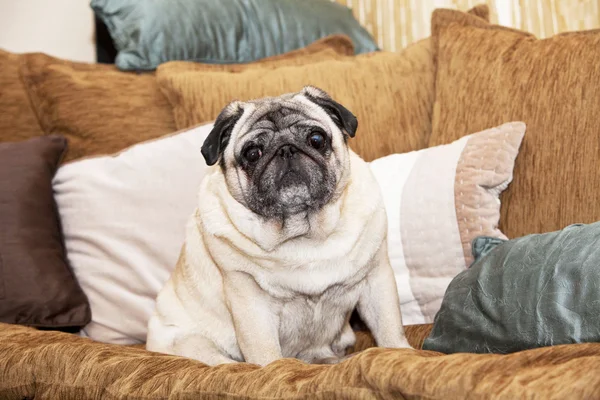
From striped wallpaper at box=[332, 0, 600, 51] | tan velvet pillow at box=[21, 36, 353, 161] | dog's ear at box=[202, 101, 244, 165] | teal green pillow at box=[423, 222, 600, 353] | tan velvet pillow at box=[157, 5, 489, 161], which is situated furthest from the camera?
striped wallpaper at box=[332, 0, 600, 51]

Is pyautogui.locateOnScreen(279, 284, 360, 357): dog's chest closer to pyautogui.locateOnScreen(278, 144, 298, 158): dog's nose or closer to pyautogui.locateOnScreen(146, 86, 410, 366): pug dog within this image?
pyautogui.locateOnScreen(146, 86, 410, 366): pug dog

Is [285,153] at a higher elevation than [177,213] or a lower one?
higher

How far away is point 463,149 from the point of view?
1.90 m

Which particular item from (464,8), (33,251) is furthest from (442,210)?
(464,8)

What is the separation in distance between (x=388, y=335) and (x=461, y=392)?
78 centimetres

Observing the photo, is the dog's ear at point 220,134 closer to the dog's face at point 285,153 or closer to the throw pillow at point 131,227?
the dog's face at point 285,153

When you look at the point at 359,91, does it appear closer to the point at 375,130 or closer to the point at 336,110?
the point at 375,130

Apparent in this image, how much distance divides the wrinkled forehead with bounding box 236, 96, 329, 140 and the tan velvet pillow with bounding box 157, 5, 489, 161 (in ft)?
1.74

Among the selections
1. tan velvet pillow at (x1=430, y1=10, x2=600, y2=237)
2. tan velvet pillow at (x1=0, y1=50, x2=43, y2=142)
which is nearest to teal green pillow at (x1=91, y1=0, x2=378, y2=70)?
tan velvet pillow at (x1=0, y1=50, x2=43, y2=142)

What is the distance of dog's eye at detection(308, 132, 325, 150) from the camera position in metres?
1.65

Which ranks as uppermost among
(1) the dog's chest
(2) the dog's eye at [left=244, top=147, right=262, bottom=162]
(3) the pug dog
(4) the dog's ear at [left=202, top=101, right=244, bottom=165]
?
(4) the dog's ear at [left=202, top=101, right=244, bottom=165]

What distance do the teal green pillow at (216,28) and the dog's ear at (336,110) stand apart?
1020mm

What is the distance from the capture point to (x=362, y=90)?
2.28 metres

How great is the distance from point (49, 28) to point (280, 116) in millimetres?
1860
